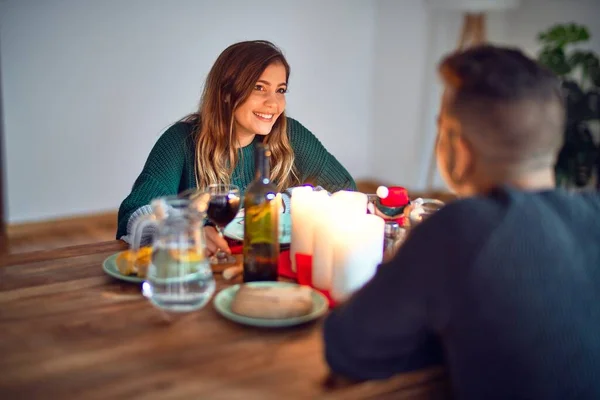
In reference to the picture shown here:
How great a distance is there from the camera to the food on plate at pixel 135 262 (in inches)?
53.1

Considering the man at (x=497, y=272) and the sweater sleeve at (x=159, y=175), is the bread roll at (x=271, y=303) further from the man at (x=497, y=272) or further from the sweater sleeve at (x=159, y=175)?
the sweater sleeve at (x=159, y=175)

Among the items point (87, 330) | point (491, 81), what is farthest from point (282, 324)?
point (491, 81)

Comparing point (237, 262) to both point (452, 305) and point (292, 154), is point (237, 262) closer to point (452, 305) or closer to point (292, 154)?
point (452, 305)

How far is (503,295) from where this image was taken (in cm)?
90

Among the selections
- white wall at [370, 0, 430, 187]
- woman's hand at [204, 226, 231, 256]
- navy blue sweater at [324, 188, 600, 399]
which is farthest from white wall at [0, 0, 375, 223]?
navy blue sweater at [324, 188, 600, 399]

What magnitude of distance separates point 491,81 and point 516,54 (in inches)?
3.7

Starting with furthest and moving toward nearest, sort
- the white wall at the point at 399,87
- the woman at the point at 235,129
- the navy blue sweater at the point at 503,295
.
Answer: the white wall at the point at 399,87
the woman at the point at 235,129
the navy blue sweater at the point at 503,295

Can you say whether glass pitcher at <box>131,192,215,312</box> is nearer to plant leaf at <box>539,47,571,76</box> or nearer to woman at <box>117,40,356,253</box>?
woman at <box>117,40,356,253</box>

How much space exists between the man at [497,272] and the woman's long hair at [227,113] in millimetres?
1297

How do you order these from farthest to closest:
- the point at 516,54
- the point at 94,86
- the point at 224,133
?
the point at 94,86
the point at 224,133
the point at 516,54

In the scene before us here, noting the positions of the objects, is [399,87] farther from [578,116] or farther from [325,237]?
[325,237]

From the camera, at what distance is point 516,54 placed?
102cm

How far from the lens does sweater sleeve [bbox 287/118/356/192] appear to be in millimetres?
2416

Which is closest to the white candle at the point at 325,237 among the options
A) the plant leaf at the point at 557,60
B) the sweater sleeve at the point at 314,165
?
the sweater sleeve at the point at 314,165
